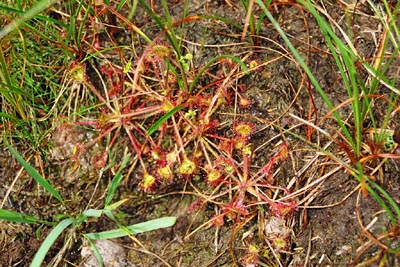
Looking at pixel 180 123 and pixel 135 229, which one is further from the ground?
pixel 180 123

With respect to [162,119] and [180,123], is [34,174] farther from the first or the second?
[180,123]

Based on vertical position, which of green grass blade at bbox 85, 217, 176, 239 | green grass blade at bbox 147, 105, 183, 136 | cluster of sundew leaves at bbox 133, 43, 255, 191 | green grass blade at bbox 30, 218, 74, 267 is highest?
green grass blade at bbox 147, 105, 183, 136

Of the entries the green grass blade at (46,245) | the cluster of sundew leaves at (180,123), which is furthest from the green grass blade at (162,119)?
the green grass blade at (46,245)

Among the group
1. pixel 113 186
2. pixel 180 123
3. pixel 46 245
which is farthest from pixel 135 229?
pixel 180 123

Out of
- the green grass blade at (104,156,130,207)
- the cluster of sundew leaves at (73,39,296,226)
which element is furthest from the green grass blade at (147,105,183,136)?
the green grass blade at (104,156,130,207)

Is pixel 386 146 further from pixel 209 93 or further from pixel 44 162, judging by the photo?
pixel 44 162

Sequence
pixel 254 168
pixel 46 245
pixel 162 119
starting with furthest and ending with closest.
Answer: pixel 254 168 → pixel 162 119 → pixel 46 245

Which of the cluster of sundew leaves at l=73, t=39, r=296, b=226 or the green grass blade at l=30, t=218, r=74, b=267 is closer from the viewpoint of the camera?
the green grass blade at l=30, t=218, r=74, b=267

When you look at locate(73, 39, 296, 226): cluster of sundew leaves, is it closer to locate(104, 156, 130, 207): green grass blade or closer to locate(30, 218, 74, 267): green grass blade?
locate(104, 156, 130, 207): green grass blade

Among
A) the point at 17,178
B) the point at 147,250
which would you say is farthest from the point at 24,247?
the point at 147,250
